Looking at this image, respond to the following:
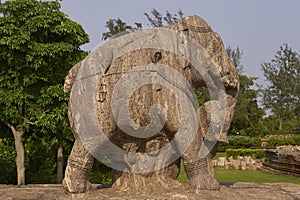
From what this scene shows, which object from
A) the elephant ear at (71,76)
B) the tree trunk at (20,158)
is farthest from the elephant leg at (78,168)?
the tree trunk at (20,158)

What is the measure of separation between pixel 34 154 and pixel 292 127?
22799 millimetres

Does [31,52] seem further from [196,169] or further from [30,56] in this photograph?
[196,169]

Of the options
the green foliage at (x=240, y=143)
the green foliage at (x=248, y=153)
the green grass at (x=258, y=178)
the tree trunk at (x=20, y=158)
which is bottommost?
the green grass at (x=258, y=178)

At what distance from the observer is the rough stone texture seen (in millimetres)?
3424

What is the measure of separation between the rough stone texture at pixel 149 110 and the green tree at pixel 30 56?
4479mm

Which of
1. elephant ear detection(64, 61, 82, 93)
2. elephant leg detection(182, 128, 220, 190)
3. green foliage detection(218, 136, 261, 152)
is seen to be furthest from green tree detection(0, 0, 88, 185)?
green foliage detection(218, 136, 261, 152)

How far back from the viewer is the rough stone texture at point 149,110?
3424 millimetres

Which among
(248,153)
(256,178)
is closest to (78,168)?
(256,178)

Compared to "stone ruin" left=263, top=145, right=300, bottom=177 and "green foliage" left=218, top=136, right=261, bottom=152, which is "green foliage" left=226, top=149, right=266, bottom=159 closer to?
"stone ruin" left=263, top=145, right=300, bottom=177

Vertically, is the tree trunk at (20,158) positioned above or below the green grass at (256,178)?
above

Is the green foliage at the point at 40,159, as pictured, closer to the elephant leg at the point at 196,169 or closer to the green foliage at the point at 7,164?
the green foliage at the point at 7,164

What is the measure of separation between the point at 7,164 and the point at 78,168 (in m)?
6.48

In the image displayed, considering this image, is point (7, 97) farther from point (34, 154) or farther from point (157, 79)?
point (157, 79)

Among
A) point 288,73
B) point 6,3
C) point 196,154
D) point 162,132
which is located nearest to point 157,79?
point 162,132
